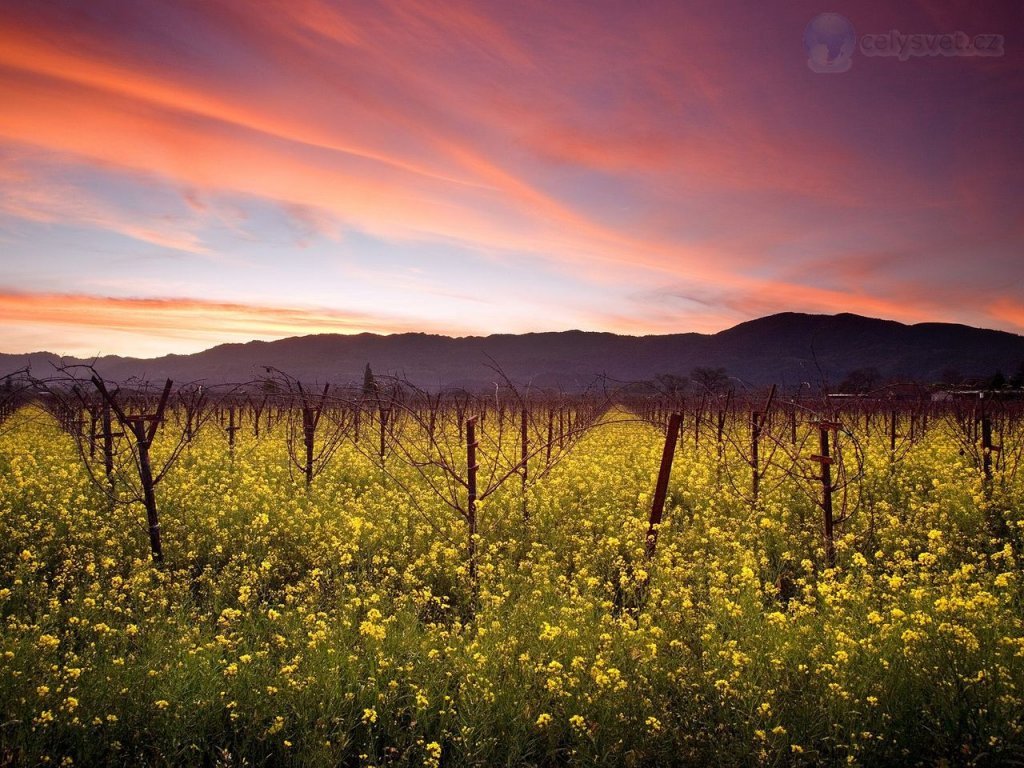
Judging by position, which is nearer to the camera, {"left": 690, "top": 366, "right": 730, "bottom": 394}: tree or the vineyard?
the vineyard

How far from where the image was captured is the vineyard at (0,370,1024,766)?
4.09m

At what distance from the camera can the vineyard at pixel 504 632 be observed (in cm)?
409

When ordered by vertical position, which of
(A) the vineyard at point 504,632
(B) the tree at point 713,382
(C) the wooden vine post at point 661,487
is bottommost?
(A) the vineyard at point 504,632

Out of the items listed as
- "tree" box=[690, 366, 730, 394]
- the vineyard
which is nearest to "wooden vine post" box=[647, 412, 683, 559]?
the vineyard

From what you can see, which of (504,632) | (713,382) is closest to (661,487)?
(504,632)

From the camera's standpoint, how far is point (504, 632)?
588 centimetres

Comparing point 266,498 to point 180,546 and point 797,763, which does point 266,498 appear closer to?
point 180,546

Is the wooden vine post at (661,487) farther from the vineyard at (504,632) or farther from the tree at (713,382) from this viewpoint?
the tree at (713,382)

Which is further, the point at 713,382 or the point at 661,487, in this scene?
the point at 713,382

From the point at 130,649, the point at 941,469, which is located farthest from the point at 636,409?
the point at 130,649

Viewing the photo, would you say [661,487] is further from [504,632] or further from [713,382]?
[713,382]

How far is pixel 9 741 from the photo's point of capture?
149 inches

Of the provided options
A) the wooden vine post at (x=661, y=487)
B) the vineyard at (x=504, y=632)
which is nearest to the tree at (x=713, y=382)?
the wooden vine post at (x=661, y=487)

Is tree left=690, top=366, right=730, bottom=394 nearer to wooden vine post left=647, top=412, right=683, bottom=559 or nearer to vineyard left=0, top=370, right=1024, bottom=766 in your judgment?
wooden vine post left=647, top=412, right=683, bottom=559
